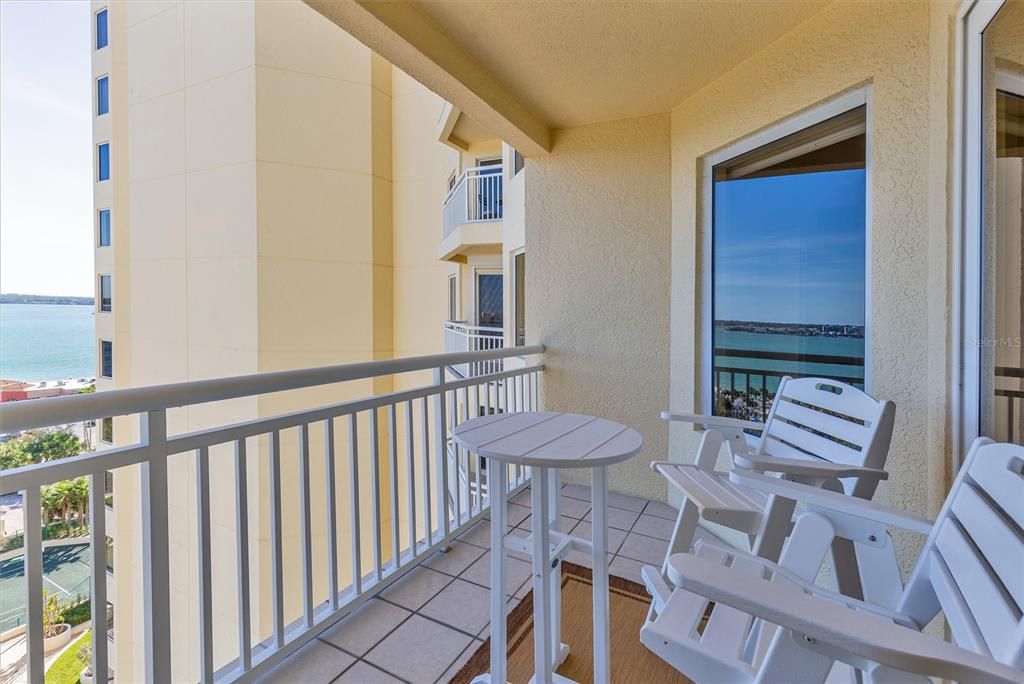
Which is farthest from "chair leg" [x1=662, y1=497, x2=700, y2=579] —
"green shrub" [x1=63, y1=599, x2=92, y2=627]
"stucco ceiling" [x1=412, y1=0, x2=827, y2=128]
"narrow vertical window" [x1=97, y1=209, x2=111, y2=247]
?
"narrow vertical window" [x1=97, y1=209, x2=111, y2=247]

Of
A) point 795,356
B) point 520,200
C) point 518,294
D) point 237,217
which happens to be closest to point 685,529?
A: point 795,356

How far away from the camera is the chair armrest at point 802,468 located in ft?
4.09

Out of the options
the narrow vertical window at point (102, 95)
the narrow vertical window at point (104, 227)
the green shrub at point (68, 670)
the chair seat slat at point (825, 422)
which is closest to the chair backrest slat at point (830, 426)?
the chair seat slat at point (825, 422)

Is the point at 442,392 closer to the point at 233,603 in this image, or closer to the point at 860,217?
the point at 860,217

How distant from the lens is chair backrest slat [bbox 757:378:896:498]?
138 centimetres

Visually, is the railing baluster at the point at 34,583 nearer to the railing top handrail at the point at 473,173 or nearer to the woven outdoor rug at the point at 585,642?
the woven outdoor rug at the point at 585,642

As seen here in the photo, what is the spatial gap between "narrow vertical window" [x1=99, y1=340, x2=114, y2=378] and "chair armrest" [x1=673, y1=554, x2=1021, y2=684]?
8.69 meters

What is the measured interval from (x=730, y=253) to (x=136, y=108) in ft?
26.9

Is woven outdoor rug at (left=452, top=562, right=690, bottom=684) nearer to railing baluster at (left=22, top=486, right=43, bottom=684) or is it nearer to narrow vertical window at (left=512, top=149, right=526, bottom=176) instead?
railing baluster at (left=22, top=486, right=43, bottom=684)

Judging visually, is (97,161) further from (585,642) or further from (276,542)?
(585,642)

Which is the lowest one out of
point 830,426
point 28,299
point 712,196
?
point 830,426

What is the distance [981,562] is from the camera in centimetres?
84

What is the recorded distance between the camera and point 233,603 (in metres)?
4.95

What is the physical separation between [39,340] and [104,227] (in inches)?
163
